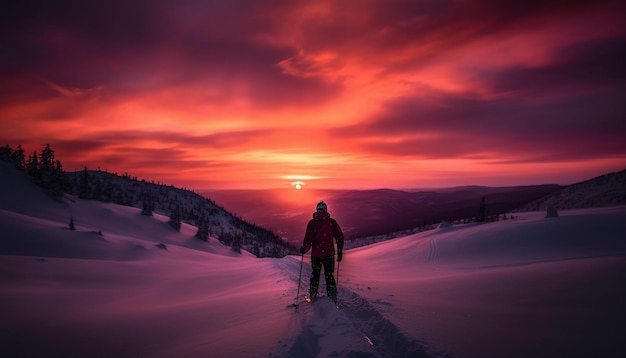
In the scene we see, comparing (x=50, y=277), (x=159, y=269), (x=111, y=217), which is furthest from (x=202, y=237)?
(x=50, y=277)

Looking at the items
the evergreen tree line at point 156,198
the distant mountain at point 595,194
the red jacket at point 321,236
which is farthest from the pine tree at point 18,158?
the distant mountain at point 595,194

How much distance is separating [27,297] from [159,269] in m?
9.30

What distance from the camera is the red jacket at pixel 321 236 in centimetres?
838

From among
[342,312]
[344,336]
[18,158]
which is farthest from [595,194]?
[18,158]

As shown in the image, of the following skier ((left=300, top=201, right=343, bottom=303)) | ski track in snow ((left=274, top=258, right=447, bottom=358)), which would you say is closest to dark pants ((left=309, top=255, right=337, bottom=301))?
skier ((left=300, top=201, right=343, bottom=303))

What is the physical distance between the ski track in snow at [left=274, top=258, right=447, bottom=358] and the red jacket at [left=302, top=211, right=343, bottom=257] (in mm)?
1415

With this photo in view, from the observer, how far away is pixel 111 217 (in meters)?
48.4

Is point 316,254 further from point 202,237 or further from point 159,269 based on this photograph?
point 202,237

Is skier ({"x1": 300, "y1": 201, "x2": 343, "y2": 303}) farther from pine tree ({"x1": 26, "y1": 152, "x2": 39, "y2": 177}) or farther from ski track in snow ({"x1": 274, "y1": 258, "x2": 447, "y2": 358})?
pine tree ({"x1": 26, "y1": 152, "x2": 39, "y2": 177})

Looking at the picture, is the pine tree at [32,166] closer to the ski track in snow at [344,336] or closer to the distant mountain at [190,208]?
the distant mountain at [190,208]

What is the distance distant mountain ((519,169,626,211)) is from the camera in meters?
58.4

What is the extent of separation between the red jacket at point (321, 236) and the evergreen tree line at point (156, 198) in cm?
5464

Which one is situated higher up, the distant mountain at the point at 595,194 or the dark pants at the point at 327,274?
the distant mountain at the point at 595,194

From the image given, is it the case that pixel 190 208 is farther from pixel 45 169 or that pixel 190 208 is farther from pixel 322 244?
pixel 322 244
